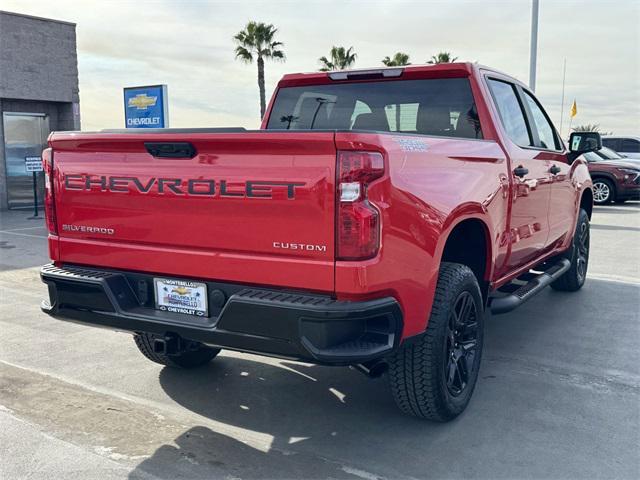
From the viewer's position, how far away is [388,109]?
178 inches

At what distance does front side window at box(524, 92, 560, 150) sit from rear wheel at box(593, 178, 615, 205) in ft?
38.6

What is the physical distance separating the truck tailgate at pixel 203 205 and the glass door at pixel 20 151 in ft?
49.0

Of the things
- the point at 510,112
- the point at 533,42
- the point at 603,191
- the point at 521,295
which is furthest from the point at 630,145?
the point at 521,295

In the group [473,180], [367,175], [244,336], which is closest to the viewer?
[367,175]

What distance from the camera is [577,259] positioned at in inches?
265

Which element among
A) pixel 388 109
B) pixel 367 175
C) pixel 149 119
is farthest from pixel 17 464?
pixel 149 119

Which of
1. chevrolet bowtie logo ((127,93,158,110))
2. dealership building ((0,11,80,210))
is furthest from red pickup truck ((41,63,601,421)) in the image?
dealership building ((0,11,80,210))

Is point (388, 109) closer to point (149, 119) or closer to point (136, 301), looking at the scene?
point (136, 301)

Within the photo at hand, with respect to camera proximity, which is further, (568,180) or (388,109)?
(568,180)

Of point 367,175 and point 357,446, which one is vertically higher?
point 367,175

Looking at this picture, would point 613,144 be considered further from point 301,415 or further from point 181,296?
point 181,296

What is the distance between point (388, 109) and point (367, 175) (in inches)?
74.0

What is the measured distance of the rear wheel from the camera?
1652cm

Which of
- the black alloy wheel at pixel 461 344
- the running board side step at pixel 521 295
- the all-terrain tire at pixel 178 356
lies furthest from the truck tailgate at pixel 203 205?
the running board side step at pixel 521 295
